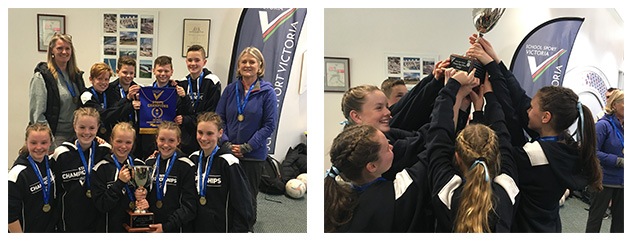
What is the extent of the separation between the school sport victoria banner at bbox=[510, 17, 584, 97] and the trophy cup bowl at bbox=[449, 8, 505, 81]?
242 mm

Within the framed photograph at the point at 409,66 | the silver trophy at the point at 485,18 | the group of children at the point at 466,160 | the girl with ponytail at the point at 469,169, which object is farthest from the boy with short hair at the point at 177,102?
the silver trophy at the point at 485,18

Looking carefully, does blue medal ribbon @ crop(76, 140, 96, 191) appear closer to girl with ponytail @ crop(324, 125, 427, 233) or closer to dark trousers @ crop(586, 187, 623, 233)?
girl with ponytail @ crop(324, 125, 427, 233)

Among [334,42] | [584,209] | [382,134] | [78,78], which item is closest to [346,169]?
[382,134]

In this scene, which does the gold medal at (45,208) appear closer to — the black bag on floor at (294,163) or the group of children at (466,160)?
the black bag on floor at (294,163)

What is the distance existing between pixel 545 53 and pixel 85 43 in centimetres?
250

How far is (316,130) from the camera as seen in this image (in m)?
2.73

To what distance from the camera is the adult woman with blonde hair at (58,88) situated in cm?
284

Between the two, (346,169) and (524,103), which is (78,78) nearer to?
(346,169)

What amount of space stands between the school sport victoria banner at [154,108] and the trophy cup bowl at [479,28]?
1.54 m

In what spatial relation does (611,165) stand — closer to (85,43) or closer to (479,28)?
(479,28)

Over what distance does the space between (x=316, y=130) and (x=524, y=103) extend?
3.44 ft

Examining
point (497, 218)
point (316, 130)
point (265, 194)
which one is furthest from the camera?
point (265, 194)

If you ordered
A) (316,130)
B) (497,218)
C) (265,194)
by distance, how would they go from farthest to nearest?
(265,194), (316,130), (497,218)

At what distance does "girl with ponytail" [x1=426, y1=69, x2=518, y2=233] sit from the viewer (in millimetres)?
2352
